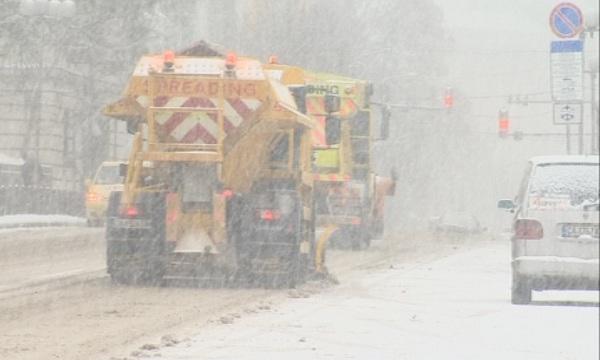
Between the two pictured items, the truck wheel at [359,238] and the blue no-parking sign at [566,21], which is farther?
the truck wheel at [359,238]

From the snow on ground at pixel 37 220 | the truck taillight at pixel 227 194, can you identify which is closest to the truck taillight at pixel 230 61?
the truck taillight at pixel 227 194

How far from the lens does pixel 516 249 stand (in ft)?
37.3

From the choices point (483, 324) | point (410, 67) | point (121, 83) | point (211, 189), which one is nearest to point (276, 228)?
point (211, 189)

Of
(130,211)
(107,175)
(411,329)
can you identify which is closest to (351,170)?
(107,175)

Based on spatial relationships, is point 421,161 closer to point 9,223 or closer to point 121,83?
point 121,83

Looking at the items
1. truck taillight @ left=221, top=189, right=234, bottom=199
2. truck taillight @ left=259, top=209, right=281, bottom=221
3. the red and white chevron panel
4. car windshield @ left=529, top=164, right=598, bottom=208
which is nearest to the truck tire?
truck taillight @ left=221, top=189, right=234, bottom=199

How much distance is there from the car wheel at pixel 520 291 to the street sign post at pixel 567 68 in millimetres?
1740

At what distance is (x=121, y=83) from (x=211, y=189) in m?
34.7

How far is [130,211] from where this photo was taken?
18594mm

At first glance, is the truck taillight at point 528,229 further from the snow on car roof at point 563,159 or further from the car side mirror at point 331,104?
the car side mirror at point 331,104

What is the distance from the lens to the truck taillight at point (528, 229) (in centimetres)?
998

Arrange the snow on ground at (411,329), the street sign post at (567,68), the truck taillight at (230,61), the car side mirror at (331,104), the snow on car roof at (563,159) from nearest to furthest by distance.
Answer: the snow on car roof at (563,159)
the snow on ground at (411,329)
the street sign post at (567,68)
the truck taillight at (230,61)
the car side mirror at (331,104)

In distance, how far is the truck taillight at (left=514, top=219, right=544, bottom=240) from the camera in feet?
32.7

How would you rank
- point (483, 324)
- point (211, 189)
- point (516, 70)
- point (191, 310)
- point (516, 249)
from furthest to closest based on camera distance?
1. point (516, 70)
2. point (211, 189)
3. point (191, 310)
4. point (483, 324)
5. point (516, 249)
